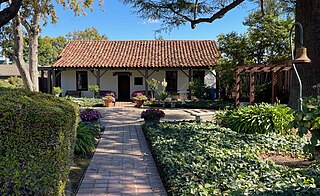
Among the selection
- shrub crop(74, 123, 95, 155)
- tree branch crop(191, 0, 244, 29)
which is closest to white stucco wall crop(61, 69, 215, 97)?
tree branch crop(191, 0, 244, 29)

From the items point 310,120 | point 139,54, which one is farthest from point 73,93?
point 310,120

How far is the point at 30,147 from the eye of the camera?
2516 mm

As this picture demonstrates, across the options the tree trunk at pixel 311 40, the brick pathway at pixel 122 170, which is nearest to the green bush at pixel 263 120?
the tree trunk at pixel 311 40

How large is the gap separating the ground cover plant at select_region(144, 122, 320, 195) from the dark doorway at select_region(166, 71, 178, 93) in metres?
14.1

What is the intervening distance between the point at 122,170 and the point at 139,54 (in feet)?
56.3

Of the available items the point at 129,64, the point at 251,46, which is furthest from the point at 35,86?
the point at 251,46

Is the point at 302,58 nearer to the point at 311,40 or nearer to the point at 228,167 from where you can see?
the point at 228,167

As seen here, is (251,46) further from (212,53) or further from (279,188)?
(279,188)

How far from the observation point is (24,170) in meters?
2.57

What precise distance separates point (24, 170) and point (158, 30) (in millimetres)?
7706

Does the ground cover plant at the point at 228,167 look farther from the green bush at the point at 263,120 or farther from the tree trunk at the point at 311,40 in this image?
the tree trunk at the point at 311,40

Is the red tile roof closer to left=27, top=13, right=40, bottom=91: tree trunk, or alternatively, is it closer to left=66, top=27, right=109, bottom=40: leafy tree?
left=27, top=13, right=40, bottom=91: tree trunk

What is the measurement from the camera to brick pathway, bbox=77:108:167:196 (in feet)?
12.4

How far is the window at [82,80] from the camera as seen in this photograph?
68.3ft
